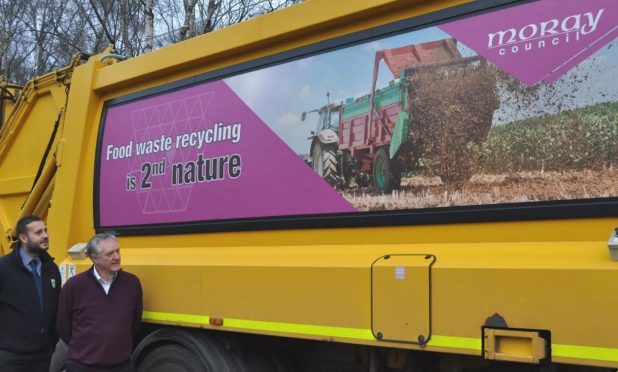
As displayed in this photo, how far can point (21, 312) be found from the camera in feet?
11.4

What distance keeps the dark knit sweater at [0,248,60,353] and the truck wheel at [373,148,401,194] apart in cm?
244

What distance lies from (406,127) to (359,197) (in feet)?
1.32

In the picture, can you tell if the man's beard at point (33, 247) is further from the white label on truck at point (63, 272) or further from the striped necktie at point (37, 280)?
the white label on truck at point (63, 272)

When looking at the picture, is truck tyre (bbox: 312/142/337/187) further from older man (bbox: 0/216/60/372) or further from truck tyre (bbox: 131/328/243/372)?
older man (bbox: 0/216/60/372)

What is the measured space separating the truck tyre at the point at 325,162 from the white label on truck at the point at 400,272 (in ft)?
1.93

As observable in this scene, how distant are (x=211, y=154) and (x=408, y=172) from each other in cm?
128

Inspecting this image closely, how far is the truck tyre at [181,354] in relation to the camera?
3.01 metres

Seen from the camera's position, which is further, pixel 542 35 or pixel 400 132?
pixel 400 132

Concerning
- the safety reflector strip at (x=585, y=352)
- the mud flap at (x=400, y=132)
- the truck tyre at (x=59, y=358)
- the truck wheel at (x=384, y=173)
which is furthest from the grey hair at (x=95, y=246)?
the safety reflector strip at (x=585, y=352)

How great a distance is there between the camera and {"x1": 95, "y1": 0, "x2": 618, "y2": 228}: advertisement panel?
200cm

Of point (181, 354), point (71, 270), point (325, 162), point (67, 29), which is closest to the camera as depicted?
point (325, 162)

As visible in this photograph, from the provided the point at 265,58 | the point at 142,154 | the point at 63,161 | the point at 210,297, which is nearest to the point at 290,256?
the point at 210,297

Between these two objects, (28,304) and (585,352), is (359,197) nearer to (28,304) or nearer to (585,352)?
(585,352)

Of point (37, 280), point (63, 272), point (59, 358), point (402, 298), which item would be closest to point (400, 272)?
point (402, 298)
